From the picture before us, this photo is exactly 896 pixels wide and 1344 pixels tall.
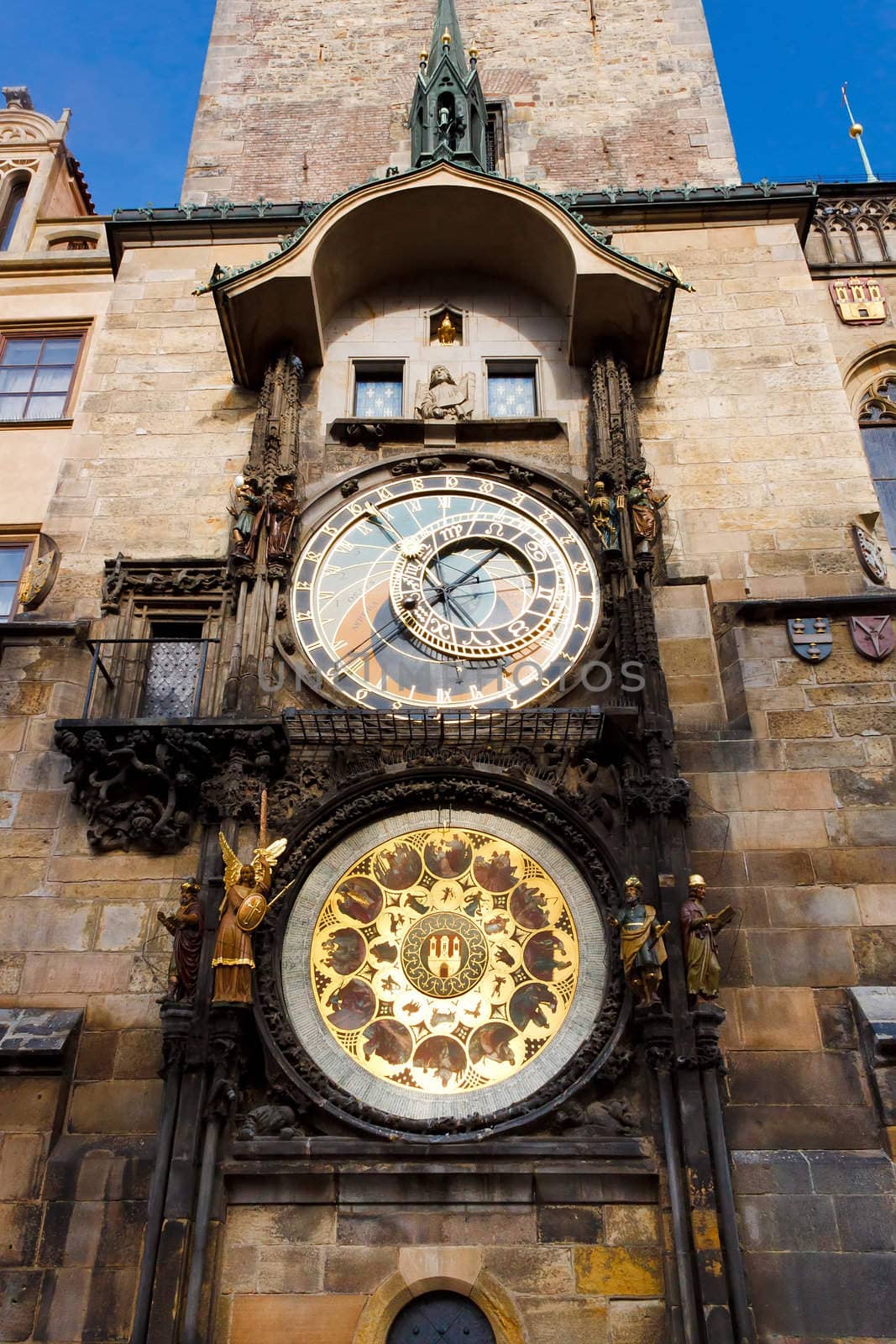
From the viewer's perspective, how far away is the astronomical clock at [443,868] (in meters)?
7.69

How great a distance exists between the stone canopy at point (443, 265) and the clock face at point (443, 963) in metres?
4.95

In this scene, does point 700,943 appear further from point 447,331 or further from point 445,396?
point 447,331

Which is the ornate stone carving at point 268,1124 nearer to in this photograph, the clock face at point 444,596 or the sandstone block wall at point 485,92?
the clock face at point 444,596

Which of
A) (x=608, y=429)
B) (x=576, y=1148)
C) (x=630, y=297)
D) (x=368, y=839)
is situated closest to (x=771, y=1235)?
(x=576, y=1148)

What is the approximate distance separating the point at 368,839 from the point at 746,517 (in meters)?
4.44

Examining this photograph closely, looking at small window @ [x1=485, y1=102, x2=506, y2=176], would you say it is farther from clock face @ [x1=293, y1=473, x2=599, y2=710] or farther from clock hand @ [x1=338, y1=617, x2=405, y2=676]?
clock hand @ [x1=338, y1=617, x2=405, y2=676]

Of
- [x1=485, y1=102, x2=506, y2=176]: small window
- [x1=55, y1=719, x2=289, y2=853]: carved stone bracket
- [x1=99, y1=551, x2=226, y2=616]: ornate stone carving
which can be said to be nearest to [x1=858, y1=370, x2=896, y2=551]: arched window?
[x1=485, y1=102, x2=506, y2=176]: small window

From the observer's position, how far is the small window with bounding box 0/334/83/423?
12.2 metres

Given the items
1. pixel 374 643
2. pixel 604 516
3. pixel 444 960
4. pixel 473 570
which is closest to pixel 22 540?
pixel 374 643

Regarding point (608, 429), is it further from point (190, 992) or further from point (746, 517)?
point (190, 992)

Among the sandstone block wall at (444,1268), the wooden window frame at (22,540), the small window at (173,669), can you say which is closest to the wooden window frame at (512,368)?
the small window at (173,669)

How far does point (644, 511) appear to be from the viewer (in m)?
9.69

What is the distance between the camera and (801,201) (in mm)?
12219

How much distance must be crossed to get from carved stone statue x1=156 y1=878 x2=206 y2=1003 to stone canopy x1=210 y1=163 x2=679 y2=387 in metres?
5.38
